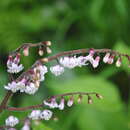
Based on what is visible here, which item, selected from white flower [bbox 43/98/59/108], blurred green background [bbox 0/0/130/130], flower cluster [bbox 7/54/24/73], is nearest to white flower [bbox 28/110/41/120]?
white flower [bbox 43/98/59/108]

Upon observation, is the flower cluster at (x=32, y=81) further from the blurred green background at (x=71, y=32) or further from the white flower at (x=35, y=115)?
the blurred green background at (x=71, y=32)

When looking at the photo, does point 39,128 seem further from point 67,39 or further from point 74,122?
point 67,39

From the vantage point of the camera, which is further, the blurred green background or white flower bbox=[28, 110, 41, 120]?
the blurred green background

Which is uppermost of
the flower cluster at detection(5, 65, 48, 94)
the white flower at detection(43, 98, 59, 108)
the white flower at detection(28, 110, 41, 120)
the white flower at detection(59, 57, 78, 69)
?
the white flower at detection(59, 57, 78, 69)

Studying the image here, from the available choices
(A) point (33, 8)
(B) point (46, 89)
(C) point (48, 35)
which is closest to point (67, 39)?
(C) point (48, 35)

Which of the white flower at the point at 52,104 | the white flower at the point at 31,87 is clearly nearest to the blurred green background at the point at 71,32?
the white flower at the point at 52,104

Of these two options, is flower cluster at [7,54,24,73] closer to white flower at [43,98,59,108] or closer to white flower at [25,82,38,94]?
white flower at [25,82,38,94]
